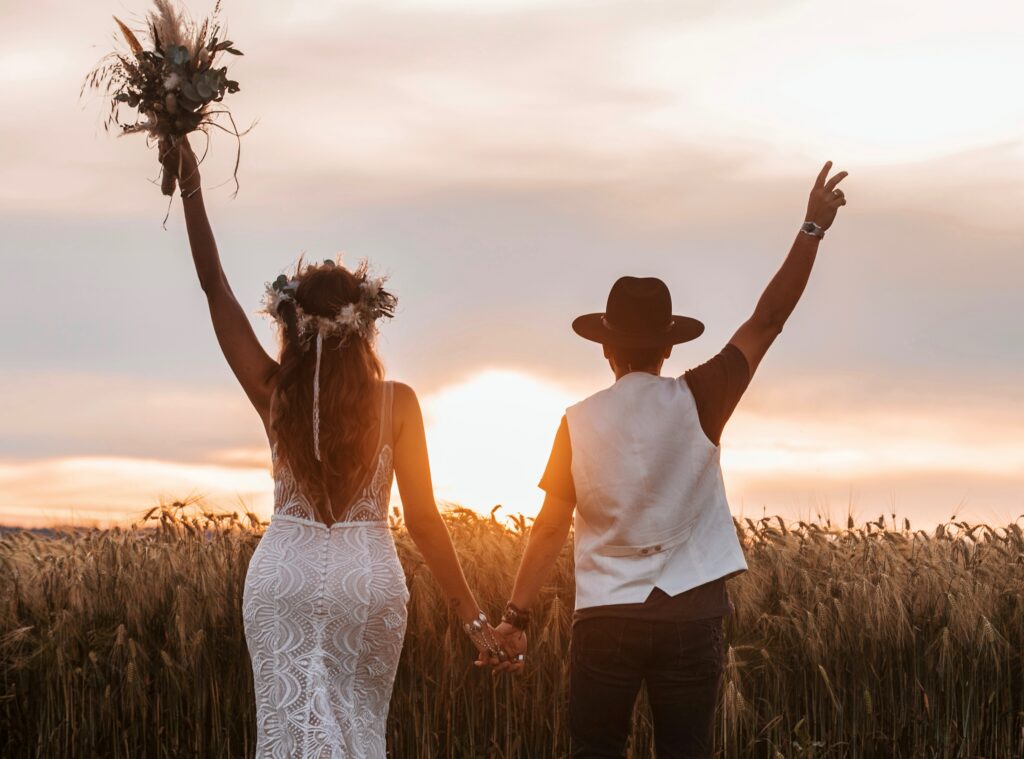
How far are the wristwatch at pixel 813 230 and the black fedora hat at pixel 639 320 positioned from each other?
1.81 feet

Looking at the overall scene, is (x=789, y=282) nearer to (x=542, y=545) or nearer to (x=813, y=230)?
(x=813, y=230)

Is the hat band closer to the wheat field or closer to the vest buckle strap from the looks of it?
the vest buckle strap

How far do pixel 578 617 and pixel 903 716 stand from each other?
3455 millimetres

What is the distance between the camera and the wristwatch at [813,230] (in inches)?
182

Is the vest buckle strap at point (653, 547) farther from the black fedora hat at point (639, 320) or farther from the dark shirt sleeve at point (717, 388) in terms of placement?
the black fedora hat at point (639, 320)

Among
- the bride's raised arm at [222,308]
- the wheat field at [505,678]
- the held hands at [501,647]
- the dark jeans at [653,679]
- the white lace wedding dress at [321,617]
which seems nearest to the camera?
the dark jeans at [653,679]

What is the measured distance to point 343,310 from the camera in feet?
14.3

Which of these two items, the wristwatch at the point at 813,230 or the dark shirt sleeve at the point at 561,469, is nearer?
the dark shirt sleeve at the point at 561,469

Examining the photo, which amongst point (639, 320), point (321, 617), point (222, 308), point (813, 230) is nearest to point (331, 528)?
point (321, 617)

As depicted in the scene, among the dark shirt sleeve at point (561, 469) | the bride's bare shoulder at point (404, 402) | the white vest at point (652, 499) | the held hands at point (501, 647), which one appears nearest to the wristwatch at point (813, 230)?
the white vest at point (652, 499)

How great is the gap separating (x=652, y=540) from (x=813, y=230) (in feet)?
4.69

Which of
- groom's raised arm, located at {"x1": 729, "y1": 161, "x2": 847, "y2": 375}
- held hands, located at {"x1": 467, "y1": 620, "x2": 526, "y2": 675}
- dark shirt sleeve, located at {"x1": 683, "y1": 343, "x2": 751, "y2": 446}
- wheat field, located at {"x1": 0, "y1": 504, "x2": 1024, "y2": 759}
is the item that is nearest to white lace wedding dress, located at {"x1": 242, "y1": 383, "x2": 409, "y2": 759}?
held hands, located at {"x1": 467, "y1": 620, "x2": 526, "y2": 675}

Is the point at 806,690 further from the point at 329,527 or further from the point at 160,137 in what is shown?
the point at 160,137

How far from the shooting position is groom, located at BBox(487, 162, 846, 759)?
405 cm
